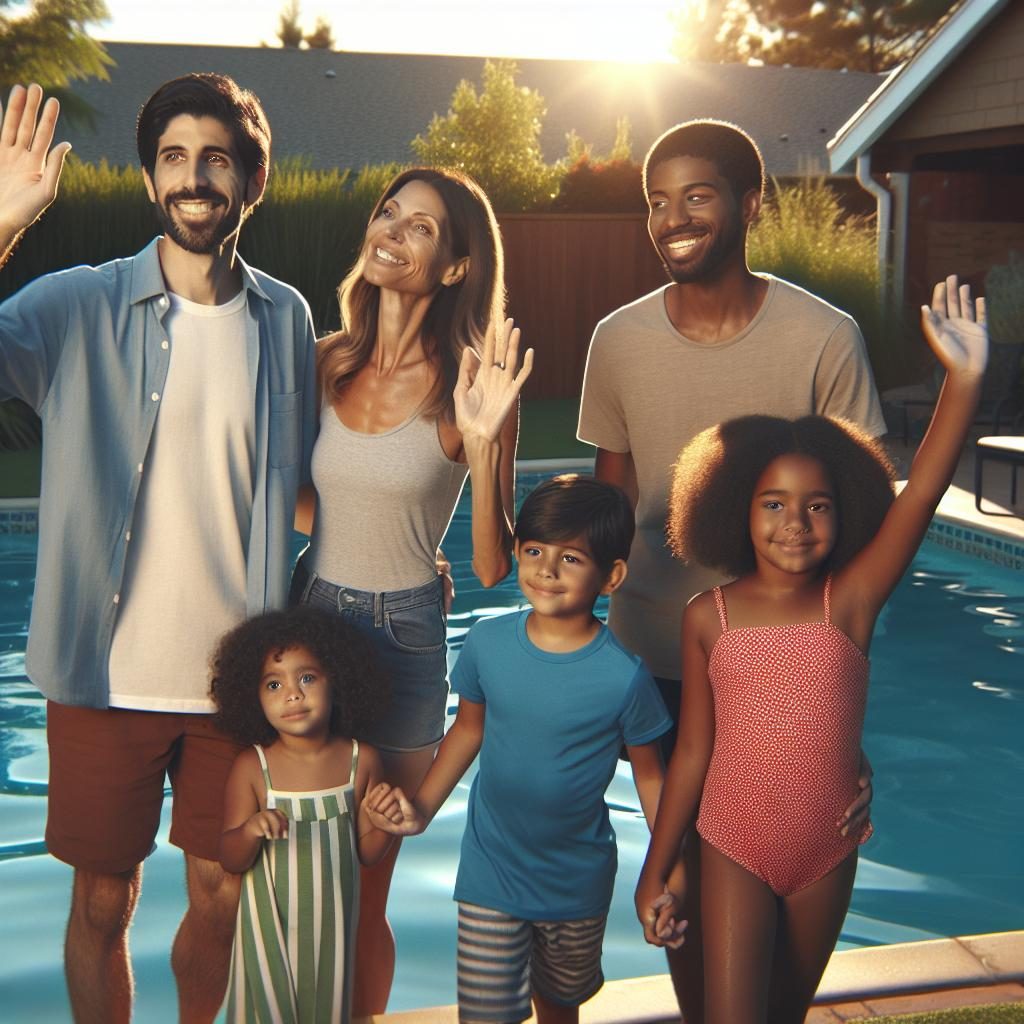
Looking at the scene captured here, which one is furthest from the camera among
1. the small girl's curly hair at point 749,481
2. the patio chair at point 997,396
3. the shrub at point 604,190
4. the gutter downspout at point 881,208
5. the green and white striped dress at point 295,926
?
the shrub at point 604,190

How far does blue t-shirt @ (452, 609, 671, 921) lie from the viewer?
273 cm

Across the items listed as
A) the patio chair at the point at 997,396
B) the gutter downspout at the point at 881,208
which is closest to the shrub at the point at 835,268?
the gutter downspout at the point at 881,208

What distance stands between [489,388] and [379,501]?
0.32 m

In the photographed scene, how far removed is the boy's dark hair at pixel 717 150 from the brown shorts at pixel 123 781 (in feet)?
4.90

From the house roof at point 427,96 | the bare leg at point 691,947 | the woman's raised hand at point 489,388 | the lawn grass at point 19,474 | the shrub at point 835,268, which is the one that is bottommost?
the bare leg at point 691,947

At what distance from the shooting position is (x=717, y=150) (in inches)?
115

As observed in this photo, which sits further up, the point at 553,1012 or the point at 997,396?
the point at 997,396

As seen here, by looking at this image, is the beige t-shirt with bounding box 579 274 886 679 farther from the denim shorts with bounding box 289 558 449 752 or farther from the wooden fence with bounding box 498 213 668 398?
the wooden fence with bounding box 498 213 668 398

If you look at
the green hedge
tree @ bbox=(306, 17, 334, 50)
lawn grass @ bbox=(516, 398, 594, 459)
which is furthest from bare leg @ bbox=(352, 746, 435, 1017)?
tree @ bbox=(306, 17, 334, 50)

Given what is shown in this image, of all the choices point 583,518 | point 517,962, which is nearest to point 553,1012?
point 517,962

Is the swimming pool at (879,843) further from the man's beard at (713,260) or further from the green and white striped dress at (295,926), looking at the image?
the man's beard at (713,260)

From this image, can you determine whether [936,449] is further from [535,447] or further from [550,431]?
[550,431]

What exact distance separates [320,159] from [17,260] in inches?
528

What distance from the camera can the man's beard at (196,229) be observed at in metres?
2.88
